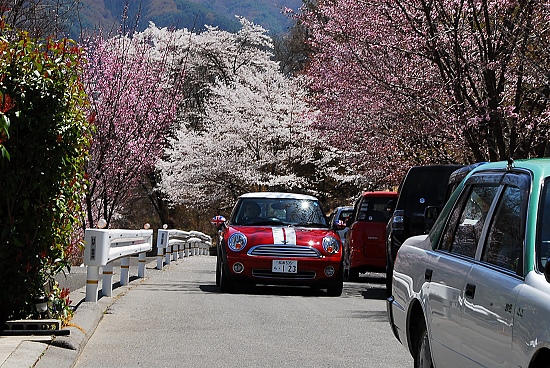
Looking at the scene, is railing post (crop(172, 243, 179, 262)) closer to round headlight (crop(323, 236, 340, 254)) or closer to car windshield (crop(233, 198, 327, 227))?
car windshield (crop(233, 198, 327, 227))

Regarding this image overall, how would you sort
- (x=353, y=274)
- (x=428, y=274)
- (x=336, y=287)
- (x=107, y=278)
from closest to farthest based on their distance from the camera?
(x=428, y=274), (x=107, y=278), (x=336, y=287), (x=353, y=274)

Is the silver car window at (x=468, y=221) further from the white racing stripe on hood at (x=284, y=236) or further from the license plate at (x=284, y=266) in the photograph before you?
the white racing stripe on hood at (x=284, y=236)

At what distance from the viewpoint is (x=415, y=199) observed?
15.5 metres

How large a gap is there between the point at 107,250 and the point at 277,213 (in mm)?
5236

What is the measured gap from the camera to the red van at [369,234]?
63.4ft

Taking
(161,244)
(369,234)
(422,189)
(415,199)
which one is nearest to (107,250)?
(415,199)

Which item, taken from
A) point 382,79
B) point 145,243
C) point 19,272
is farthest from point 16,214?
point 382,79

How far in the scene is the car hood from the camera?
15586 mm

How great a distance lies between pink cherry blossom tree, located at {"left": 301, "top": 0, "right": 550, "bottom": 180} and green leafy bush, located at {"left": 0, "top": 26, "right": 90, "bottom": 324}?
396 inches

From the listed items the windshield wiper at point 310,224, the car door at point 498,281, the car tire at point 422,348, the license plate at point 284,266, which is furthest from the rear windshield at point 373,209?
the car door at point 498,281

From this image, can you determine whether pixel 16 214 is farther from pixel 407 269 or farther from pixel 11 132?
pixel 407 269

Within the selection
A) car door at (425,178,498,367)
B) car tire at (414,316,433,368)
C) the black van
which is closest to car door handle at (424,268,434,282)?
car door at (425,178,498,367)

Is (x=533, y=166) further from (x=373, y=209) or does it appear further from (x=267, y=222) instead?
(x=373, y=209)

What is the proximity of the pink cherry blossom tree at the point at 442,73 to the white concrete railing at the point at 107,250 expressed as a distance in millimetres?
7302
